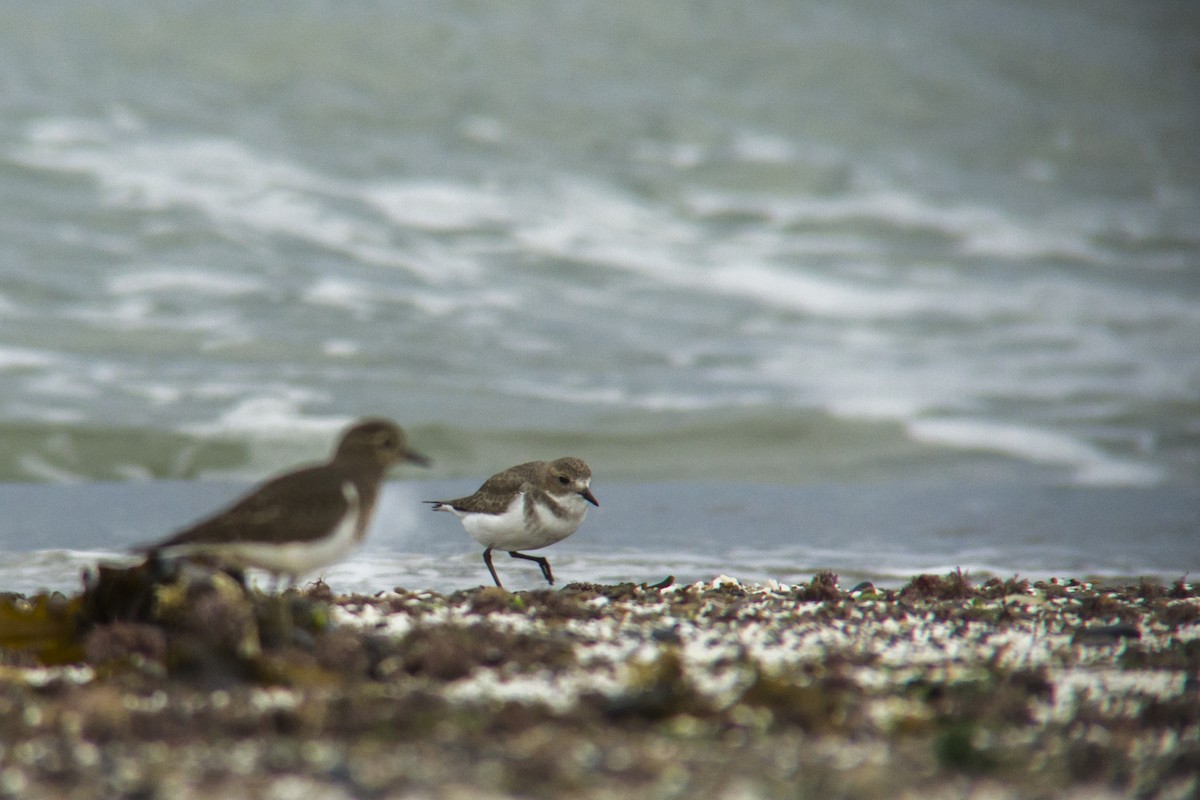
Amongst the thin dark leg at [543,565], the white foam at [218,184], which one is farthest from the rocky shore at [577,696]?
the white foam at [218,184]

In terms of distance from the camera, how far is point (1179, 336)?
46.4 feet

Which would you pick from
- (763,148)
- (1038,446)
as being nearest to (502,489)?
(1038,446)

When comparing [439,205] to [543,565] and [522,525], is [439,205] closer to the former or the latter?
[543,565]

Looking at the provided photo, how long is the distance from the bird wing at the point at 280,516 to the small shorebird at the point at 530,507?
1438 millimetres

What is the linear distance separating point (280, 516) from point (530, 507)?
163 centimetres

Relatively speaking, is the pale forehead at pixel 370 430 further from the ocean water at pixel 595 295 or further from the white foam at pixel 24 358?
the white foam at pixel 24 358

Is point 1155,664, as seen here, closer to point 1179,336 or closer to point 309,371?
point 309,371

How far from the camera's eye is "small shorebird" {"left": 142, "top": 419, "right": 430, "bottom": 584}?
380cm

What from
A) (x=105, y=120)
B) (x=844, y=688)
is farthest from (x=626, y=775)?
(x=105, y=120)

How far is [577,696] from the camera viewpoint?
3.24 metres

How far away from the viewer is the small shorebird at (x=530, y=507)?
5.32 meters

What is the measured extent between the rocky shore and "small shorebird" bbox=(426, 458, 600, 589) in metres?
0.72

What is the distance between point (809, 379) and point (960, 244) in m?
6.38

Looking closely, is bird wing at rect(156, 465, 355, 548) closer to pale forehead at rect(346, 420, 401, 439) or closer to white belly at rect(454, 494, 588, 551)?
pale forehead at rect(346, 420, 401, 439)
